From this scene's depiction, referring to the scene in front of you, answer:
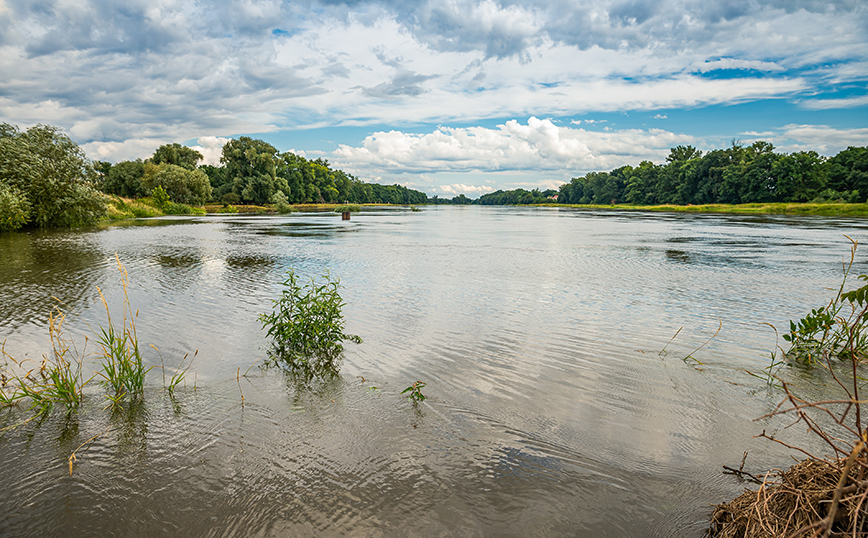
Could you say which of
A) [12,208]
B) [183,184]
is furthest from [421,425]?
[183,184]

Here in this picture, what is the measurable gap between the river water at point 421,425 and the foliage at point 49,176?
30.5m

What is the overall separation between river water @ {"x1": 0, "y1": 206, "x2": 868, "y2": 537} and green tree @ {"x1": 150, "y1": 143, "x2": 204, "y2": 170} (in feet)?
399

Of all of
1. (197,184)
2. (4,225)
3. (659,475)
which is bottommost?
(659,475)

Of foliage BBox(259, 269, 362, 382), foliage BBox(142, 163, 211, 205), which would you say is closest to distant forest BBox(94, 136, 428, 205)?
foliage BBox(142, 163, 211, 205)

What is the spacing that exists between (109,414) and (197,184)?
3747 inches

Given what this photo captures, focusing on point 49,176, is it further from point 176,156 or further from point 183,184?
point 176,156

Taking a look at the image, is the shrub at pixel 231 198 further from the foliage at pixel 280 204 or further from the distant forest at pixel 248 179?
the foliage at pixel 280 204

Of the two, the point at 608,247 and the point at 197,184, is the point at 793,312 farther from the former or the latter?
the point at 197,184

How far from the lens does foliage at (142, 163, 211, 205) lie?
278ft

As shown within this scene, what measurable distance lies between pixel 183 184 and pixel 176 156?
130 feet

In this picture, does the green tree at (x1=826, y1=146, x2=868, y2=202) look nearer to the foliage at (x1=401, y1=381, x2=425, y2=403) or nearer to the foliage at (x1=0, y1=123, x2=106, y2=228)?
the foliage at (x1=401, y1=381, x2=425, y2=403)

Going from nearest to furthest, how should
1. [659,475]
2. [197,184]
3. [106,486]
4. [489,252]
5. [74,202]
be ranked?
1. [106,486]
2. [659,475]
3. [489,252]
4. [74,202]
5. [197,184]

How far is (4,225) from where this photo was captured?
32.8 m

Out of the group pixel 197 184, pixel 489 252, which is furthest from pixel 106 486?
pixel 197 184
